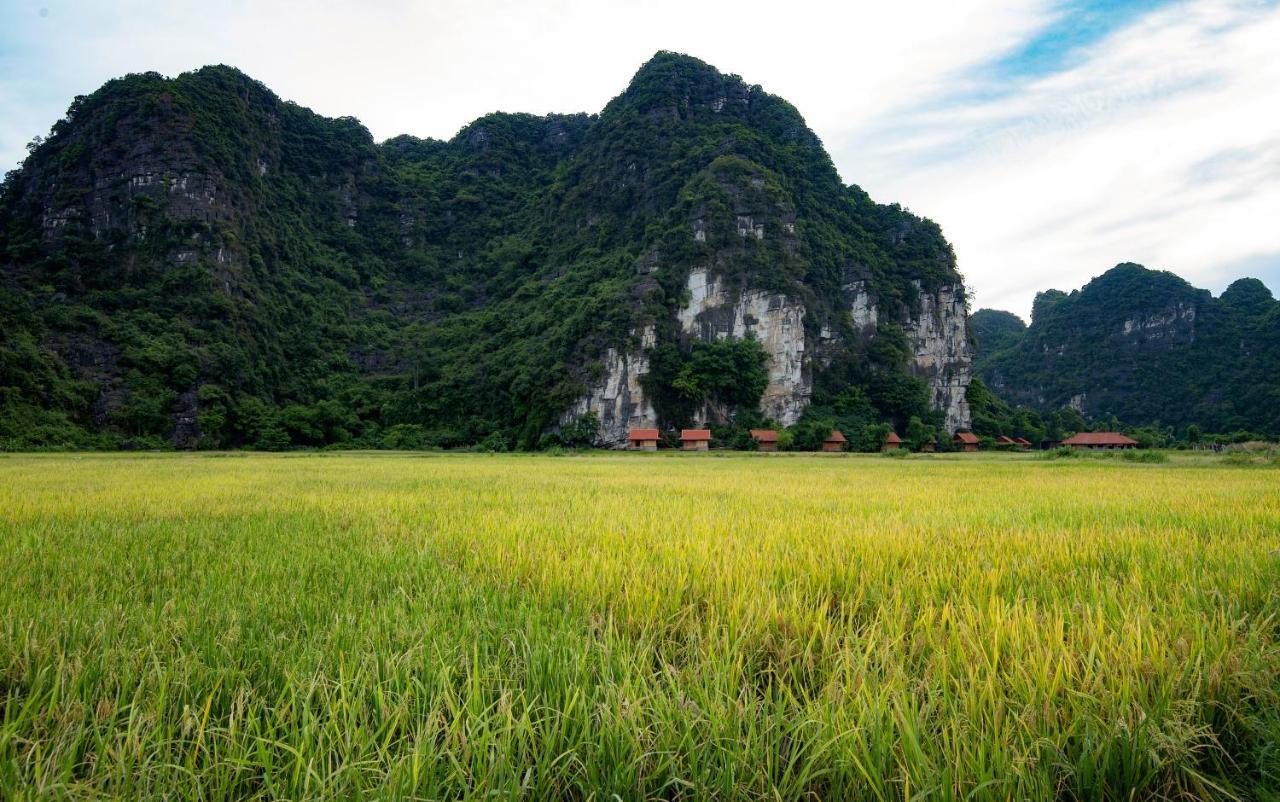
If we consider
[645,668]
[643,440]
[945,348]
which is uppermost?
[945,348]

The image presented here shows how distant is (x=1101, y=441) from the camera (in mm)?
64625

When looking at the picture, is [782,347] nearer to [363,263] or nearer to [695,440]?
[695,440]

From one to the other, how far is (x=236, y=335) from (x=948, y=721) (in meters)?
87.4

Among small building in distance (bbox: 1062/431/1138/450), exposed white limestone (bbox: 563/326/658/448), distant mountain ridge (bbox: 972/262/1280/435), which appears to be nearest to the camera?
exposed white limestone (bbox: 563/326/658/448)

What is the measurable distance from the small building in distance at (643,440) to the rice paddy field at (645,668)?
54.1 m

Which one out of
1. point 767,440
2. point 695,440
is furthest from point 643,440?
point 767,440

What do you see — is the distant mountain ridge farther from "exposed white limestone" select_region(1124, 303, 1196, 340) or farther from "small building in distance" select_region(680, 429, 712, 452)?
"small building in distance" select_region(680, 429, 712, 452)

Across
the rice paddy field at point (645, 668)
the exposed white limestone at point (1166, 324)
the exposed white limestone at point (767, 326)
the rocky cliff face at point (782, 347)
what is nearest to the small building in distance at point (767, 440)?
the rocky cliff face at point (782, 347)

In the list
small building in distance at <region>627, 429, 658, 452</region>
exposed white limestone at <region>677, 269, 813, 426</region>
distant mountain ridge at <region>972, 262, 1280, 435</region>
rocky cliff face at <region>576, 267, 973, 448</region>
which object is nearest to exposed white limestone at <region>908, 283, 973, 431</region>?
rocky cliff face at <region>576, 267, 973, 448</region>

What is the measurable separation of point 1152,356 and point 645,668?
13721 centimetres

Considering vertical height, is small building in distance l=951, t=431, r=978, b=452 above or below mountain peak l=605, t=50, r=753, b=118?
below

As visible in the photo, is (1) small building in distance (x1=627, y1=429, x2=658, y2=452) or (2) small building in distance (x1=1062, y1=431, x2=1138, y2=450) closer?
(1) small building in distance (x1=627, y1=429, x2=658, y2=452)

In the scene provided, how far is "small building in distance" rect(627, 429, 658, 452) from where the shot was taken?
57.8 meters

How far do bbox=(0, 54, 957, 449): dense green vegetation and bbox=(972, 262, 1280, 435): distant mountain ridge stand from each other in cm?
4432
